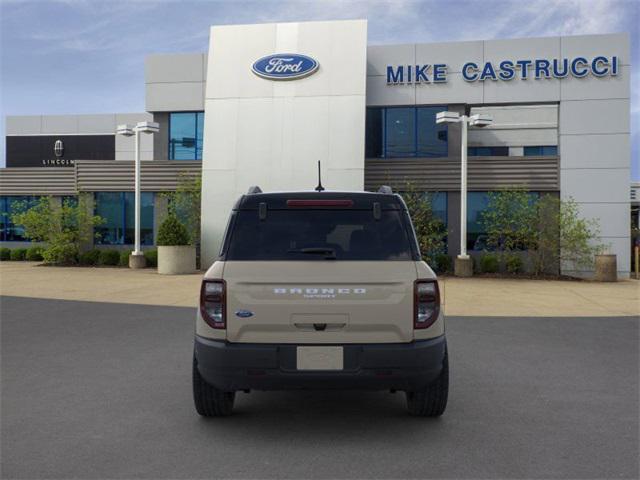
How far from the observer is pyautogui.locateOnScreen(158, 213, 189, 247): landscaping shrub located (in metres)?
20.1

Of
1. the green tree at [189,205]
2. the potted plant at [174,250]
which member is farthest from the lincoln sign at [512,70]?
the potted plant at [174,250]

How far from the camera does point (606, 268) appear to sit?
63.0 ft

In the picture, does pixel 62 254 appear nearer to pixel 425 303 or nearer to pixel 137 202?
pixel 137 202

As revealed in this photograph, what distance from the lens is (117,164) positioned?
25094mm

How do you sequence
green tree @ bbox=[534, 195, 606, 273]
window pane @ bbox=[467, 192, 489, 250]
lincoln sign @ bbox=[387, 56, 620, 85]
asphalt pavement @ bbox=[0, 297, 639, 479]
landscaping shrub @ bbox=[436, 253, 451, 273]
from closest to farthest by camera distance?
asphalt pavement @ bbox=[0, 297, 639, 479] → green tree @ bbox=[534, 195, 606, 273] → landscaping shrub @ bbox=[436, 253, 451, 273] → lincoln sign @ bbox=[387, 56, 620, 85] → window pane @ bbox=[467, 192, 489, 250]

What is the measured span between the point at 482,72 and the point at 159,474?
69.7 feet

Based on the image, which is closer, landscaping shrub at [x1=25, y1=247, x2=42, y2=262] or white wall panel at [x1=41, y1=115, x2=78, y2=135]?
landscaping shrub at [x1=25, y1=247, x2=42, y2=262]

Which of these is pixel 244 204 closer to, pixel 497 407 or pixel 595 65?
pixel 497 407

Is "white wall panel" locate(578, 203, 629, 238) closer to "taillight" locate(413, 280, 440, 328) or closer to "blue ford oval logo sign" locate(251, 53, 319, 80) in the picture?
"blue ford oval logo sign" locate(251, 53, 319, 80)

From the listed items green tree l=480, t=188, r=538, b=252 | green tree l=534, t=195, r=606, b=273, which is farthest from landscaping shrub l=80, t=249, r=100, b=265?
green tree l=534, t=195, r=606, b=273

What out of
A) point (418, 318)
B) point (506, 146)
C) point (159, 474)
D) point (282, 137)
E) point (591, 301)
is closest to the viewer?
point (159, 474)

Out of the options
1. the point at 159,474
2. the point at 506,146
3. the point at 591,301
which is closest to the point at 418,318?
the point at 159,474

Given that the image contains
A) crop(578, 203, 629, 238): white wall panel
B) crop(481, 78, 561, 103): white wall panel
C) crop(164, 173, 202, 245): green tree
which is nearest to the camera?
crop(578, 203, 629, 238): white wall panel

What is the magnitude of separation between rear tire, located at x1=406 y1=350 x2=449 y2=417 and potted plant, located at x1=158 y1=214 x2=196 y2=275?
16045mm
